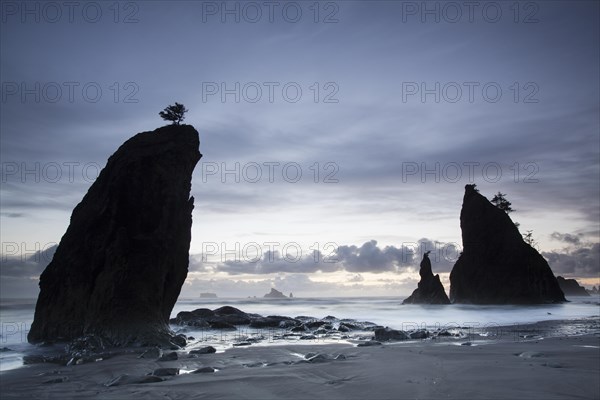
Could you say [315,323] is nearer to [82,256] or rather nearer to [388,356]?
[82,256]

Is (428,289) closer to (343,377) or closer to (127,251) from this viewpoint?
(127,251)

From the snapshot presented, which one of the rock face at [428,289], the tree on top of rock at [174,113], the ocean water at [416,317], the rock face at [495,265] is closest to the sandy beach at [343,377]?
the ocean water at [416,317]

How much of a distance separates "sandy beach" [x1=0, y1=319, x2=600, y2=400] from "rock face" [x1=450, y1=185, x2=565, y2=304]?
81473 millimetres

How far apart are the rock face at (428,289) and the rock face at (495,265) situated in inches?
123

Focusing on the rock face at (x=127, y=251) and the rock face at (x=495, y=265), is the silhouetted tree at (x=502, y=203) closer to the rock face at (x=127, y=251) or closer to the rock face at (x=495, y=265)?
the rock face at (x=495, y=265)

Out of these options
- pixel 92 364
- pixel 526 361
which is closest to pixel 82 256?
pixel 92 364

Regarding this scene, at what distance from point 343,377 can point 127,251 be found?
13.3 meters

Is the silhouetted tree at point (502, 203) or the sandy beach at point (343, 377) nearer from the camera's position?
the sandy beach at point (343, 377)

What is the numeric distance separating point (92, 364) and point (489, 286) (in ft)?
296

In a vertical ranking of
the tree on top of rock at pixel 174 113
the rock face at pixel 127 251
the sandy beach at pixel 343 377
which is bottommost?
the sandy beach at pixel 343 377

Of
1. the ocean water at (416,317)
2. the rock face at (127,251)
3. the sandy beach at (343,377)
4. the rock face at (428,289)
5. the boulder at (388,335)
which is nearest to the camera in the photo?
the sandy beach at (343,377)

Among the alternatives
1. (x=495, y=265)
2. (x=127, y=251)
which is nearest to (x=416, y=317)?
(x=127, y=251)

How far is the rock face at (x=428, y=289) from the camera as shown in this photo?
97.4m

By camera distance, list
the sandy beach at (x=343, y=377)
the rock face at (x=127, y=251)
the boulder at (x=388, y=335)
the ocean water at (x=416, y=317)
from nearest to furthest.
Answer: the sandy beach at (x=343, y=377)
the rock face at (x=127, y=251)
the boulder at (x=388, y=335)
the ocean water at (x=416, y=317)
